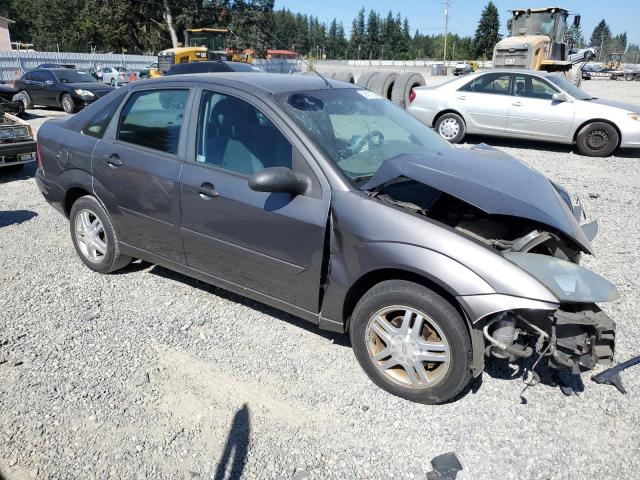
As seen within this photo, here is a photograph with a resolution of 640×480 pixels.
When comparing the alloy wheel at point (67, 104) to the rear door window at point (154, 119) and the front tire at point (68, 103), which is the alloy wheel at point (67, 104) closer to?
the front tire at point (68, 103)

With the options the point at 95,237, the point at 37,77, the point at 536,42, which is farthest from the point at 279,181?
the point at 37,77

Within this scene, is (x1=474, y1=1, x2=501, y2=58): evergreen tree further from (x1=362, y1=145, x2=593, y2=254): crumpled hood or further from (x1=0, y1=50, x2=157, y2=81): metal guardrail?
(x1=362, y1=145, x2=593, y2=254): crumpled hood

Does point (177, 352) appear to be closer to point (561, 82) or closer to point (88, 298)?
point (88, 298)

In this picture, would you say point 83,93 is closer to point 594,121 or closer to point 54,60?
point 594,121

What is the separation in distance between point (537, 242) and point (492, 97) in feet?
28.3

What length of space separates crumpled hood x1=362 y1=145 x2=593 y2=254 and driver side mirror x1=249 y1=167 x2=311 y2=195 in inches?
14.7

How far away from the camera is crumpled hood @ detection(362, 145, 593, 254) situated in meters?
2.76

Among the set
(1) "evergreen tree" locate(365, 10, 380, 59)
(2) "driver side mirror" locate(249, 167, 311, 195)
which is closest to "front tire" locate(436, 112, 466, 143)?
(2) "driver side mirror" locate(249, 167, 311, 195)

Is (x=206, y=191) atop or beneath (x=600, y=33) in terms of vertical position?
beneath

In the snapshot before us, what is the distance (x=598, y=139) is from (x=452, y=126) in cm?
277

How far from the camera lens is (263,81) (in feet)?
12.0

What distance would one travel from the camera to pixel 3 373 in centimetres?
324

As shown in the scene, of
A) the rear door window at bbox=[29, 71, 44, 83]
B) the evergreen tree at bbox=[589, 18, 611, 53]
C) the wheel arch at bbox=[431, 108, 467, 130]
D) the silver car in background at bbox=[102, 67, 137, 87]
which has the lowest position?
the wheel arch at bbox=[431, 108, 467, 130]

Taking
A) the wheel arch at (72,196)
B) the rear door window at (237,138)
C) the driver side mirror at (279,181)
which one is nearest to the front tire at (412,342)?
the driver side mirror at (279,181)
